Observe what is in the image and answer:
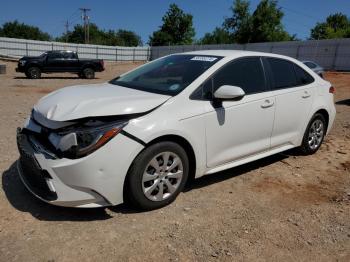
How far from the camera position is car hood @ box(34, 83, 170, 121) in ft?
11.0

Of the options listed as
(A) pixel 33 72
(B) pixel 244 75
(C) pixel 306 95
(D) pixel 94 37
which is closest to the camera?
(B) pixel 244 75

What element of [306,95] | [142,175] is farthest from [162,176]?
[306,95]

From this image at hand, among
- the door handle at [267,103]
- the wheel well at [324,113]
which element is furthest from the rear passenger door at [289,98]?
the wheel well at [324,113]

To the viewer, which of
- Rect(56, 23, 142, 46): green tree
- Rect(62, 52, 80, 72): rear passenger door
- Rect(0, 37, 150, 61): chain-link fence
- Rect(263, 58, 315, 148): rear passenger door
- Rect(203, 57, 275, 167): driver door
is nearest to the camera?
Rect(203, 57, 275, 167): driver door

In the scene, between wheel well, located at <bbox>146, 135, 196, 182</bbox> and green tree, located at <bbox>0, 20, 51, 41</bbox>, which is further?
green tree, located at <bbox>0, 20, 51, 41</bbox>

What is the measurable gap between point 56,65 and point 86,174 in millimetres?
20156

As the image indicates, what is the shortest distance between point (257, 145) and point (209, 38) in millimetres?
81886

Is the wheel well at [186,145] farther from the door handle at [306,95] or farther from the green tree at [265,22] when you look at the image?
the green tree at [265,22]

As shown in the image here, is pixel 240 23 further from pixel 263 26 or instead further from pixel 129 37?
pixel 129 37

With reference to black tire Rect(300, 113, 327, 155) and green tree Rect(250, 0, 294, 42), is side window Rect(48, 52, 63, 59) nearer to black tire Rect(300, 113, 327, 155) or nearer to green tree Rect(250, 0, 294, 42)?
black tire Rect(300, 113, 327, 155)

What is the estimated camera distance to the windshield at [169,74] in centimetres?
407

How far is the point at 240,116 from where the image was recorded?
425cm

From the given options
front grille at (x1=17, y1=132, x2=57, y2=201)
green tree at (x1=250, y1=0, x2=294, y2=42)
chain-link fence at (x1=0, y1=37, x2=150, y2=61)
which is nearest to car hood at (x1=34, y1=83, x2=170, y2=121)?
front grille at (x1=17, y1=132, x2=57, y2=201)

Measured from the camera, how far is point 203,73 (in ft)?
13.5
